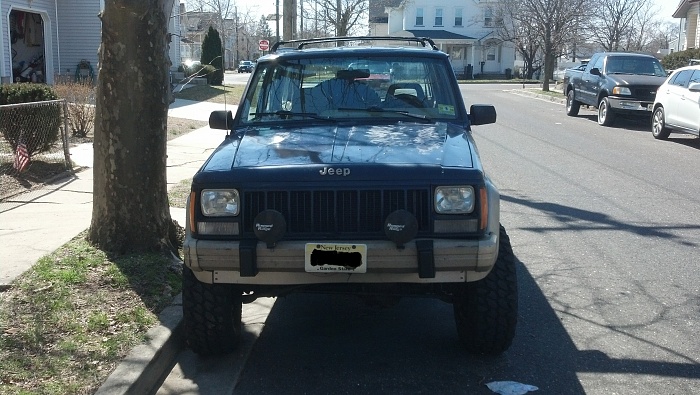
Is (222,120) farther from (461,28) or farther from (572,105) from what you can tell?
(461,28)

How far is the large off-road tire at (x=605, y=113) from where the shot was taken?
20.0m

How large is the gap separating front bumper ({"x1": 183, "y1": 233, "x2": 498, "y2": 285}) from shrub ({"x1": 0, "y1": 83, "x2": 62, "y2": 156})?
6.87 meters

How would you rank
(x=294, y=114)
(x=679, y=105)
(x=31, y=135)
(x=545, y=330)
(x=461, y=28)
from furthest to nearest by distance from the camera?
(x=461, y=28), (x=679, y=105), (x=31, y=135), (x=294, y=114), (x=545, y=330)

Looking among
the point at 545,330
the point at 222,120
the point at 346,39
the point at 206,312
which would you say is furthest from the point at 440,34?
the point at 206,312

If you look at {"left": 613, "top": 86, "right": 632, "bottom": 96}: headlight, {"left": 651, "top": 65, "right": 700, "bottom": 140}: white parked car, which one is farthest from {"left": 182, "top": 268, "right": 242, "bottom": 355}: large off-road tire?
{"left": 613, "top": 86, "right": 632, "bottom": 96}: headlight

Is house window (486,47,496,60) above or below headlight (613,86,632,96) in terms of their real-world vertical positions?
above

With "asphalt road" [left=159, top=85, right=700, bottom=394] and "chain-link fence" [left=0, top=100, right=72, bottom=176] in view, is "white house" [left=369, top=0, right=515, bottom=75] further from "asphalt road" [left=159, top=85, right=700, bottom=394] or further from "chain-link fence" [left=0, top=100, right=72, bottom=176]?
"asphalt road" [left=159, top=85, right=700, bottom=394]

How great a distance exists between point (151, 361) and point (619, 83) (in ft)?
56.7

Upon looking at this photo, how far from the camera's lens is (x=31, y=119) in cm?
1048

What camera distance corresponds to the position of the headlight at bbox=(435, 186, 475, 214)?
4.30 m

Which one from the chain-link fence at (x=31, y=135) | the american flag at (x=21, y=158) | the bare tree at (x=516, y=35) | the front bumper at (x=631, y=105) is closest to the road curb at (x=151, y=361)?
the chain-link fence at (x=31, y=135)

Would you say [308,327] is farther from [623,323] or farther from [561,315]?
[623,323]

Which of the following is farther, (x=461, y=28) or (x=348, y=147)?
(x=461, y=28)

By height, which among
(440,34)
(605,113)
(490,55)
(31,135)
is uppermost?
(440,34)
